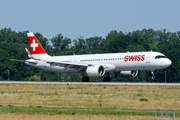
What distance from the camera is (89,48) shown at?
555 ft

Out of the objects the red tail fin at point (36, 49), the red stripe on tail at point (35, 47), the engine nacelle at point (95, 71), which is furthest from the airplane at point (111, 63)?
the red stripe on tail at point (35, 47)

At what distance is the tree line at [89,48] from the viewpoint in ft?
330

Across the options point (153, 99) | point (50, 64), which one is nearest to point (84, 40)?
point (50, 64)

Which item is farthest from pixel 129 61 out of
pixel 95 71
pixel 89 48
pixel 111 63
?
pixel 89 48

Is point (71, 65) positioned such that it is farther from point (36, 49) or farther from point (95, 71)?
point (36, 49)

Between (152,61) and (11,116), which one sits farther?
(152,61)

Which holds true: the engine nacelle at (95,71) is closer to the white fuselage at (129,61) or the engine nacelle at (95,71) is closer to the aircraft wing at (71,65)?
the white fuselage at (129,61)

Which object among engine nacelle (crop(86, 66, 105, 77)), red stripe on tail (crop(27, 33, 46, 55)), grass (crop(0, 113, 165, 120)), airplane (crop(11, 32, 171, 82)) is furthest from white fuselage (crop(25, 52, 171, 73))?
grass (crop(0, 113, 165, 120))

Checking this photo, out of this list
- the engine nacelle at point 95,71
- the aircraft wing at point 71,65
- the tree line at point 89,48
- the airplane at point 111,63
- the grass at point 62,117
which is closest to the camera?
the grass at point 62,117

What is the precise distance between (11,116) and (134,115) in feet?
24.7

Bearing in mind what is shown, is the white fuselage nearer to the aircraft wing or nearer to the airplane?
the airplane

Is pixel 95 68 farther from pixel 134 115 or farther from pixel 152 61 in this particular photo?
pixel 134 115

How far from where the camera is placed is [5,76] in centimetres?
12144

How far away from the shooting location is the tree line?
330ft
